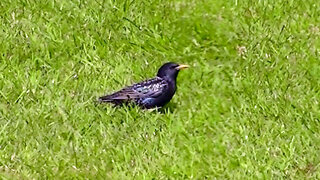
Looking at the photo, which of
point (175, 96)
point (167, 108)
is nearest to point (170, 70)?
point (175, 96)

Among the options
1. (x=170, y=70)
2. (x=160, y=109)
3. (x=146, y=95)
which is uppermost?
(x=170, y=70)

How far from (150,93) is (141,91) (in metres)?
0.10

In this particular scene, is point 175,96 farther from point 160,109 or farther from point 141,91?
point 141,91

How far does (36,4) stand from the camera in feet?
31.7

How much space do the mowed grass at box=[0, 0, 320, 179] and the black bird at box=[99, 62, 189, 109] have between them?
4.8 inches

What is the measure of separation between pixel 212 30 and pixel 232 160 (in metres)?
2.71

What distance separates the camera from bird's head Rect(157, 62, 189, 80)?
26.9 feet

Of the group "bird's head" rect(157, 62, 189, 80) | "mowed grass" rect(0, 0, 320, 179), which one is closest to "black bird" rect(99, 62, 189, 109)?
"bird's head" rect(157, 62, 189, 80)

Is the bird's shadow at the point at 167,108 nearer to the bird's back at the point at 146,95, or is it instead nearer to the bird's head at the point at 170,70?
the bird's back at the point at 146,95

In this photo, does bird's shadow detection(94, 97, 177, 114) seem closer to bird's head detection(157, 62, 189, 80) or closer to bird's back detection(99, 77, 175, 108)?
bird's back detection(99, 77, 175, 108)

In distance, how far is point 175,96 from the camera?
8.35 m

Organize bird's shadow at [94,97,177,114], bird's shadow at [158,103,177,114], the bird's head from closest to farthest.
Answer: bird's shadow at [94,97,177,114] < bird's shadow at [158,103,177,114] < the bird's head

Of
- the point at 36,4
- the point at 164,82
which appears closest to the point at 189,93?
the point at 164,82

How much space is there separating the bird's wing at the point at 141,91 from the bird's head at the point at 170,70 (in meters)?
0.08
